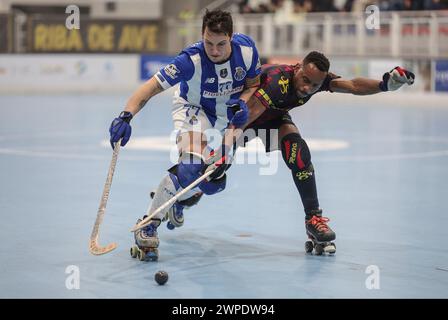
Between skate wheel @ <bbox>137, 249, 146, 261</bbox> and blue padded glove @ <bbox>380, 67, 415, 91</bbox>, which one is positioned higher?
blue padded glove @ <bbox>380, 67, 415, 91</bbox>

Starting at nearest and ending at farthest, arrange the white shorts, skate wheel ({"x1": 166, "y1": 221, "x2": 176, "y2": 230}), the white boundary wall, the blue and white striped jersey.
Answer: the blue and white striped jersey, the white shorts, skate wheel ({"x1": 166, "y1": 221, "x2": 176, "y2": 230}), the white boundary wall

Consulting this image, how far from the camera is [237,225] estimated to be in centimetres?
696

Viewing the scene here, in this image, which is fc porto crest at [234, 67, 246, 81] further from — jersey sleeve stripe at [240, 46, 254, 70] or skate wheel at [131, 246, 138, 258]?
skate wheel at [131, 246, 138, 258]

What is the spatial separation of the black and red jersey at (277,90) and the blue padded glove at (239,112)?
28 cm

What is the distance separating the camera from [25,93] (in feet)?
70.2

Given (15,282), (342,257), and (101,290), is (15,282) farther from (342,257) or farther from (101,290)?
(342,257)

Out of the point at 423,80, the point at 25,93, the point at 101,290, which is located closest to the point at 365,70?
the point at 423,80

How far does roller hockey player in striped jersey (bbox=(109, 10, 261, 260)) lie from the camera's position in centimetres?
572

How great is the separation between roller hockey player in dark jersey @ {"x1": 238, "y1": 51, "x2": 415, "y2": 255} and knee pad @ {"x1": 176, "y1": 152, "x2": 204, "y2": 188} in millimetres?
437

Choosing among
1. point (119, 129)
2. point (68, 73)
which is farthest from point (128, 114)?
point (68, 73)

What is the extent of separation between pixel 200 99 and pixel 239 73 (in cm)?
35

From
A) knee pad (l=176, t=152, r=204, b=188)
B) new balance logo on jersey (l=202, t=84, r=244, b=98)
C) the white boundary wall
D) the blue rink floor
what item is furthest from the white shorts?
the white boundary wall

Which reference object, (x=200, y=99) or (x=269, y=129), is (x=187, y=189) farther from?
(x=269, y=129)

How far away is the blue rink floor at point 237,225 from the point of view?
5105mm
